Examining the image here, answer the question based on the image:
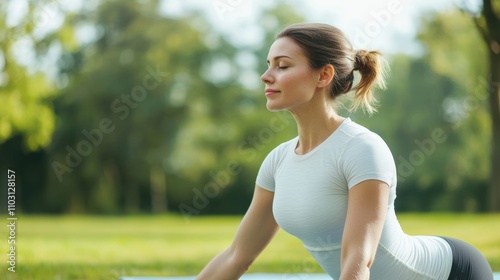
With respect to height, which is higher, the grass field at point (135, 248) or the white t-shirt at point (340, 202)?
the white t-shirt at point (340, 202)

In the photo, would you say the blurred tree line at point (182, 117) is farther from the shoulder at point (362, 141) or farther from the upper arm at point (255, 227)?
the shoulder at point (362, 141)

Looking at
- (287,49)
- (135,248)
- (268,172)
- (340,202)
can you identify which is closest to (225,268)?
(268,172)

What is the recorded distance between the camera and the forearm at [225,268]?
2354mm

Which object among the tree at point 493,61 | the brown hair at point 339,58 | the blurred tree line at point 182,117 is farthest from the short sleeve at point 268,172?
the blurred tree line at point 182,117

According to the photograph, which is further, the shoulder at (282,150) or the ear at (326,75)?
the shoulder at (282,150)

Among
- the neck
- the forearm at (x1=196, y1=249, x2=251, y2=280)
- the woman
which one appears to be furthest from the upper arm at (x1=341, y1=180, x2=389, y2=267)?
the forearm at (x1=196, y1=249, x2=251, y2=280)

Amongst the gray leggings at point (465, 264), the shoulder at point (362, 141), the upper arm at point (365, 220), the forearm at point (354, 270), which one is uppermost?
the shoulder at point (362, 141)

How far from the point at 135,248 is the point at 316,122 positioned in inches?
323

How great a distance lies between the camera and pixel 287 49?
2.11 metres

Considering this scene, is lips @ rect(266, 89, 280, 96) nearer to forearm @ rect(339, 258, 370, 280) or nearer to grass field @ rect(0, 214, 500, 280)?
forearm @ rect(339, 258, 370, 280)

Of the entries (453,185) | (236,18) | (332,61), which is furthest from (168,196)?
(332,61)

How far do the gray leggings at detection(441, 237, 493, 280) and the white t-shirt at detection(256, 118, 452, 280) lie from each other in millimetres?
22

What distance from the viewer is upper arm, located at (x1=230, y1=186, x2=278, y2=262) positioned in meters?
2.32

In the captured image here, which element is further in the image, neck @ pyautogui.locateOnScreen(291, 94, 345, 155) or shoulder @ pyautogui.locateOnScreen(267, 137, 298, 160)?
shoulder @ pyautogui.locateOnScreen(267, 137, 298, 160)
